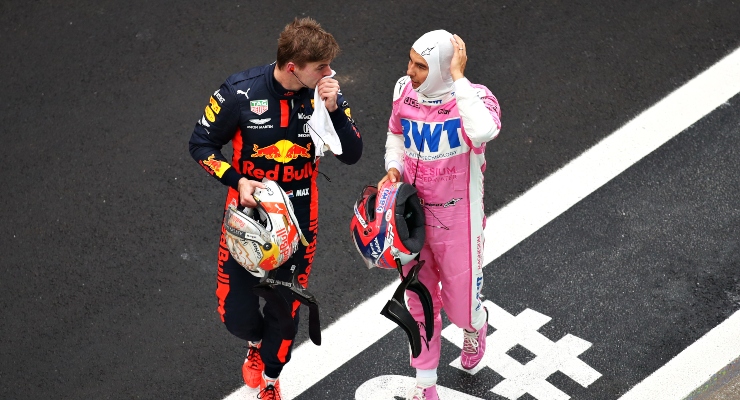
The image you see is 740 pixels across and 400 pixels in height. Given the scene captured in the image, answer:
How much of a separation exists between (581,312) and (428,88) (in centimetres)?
215

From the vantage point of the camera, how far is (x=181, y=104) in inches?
319

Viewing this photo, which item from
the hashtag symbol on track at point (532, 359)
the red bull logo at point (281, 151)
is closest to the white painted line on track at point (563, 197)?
the hashtag symbol on track at point (532, 359)

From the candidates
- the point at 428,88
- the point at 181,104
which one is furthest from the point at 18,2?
the point at 428,88

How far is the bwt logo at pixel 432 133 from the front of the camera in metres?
5.07

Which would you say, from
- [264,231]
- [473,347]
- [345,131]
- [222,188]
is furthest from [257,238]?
[222,188]

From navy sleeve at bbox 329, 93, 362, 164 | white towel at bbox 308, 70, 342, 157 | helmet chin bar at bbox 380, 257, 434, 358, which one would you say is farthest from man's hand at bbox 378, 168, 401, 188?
helmet chin bar at bbox 380, 257, 434, 358

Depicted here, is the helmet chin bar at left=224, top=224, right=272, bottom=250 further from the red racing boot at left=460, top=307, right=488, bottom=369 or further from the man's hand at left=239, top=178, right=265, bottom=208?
the red racing boot at left=460, top=307, right=488, bottom=369

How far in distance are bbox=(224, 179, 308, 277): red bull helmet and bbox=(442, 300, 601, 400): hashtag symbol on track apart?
1594 mm

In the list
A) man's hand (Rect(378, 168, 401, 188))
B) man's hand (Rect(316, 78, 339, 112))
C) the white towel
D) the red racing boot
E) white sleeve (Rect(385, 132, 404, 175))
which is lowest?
the red racing boot

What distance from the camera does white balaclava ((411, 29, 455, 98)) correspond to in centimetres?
494

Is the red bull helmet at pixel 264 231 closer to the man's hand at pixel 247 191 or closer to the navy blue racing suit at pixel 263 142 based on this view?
the man's hand at pixel 247 191

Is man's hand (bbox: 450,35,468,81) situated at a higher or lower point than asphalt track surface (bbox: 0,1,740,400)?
higher

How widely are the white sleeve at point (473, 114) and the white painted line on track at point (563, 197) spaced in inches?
78.4

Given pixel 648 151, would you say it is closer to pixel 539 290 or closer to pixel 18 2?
pixel 539 290
